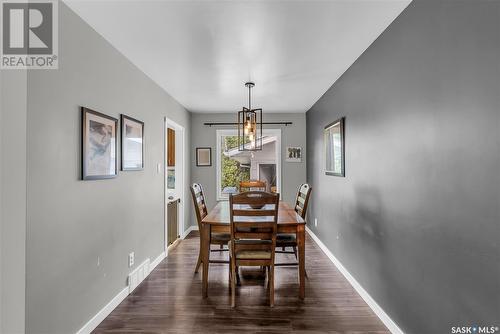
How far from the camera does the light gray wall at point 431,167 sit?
129 centimetres

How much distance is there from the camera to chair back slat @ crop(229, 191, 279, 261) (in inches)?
94.1

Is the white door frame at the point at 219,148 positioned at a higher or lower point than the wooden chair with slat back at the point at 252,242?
higher

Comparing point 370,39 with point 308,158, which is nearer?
point 370,39

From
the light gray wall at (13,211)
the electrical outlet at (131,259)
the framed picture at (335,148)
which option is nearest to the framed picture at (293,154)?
the framed picture at (335,148)

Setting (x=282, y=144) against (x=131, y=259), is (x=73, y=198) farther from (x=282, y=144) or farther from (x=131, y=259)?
(x=282, y=144)

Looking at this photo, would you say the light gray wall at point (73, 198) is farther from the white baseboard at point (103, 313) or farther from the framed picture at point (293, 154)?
the framed picture at point (293, 154)

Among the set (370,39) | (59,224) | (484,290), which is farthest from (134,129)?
(484,290)

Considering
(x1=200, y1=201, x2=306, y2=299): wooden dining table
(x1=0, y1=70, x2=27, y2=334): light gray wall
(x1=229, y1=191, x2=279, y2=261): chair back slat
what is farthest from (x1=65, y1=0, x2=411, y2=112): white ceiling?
(x1=200, y1=201, x2=306, y2=299): wooden dining table

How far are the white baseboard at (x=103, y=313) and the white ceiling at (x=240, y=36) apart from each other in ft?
7.68

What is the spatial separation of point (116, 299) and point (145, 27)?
243 centimetres

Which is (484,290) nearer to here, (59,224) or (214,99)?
(59,224)

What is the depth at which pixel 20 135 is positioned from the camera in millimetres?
1562

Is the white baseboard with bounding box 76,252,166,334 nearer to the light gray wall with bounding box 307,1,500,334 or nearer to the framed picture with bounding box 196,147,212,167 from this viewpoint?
the light gray wall with bounding box 307,1,500,334

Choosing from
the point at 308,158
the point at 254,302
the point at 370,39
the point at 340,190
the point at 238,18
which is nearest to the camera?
the point at 238,18
